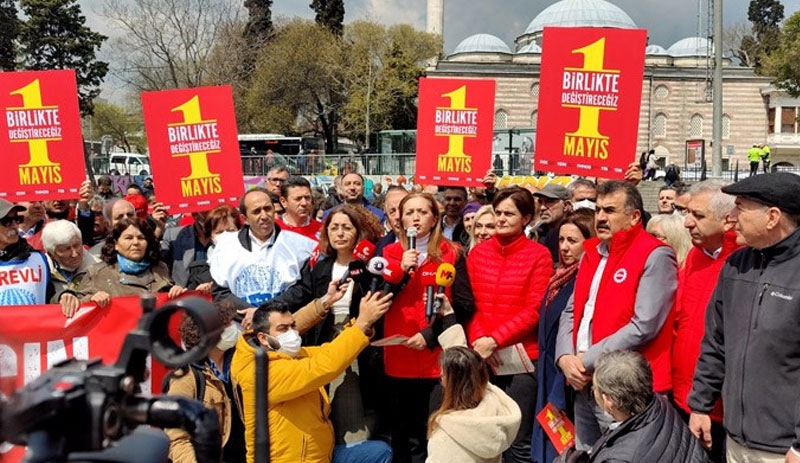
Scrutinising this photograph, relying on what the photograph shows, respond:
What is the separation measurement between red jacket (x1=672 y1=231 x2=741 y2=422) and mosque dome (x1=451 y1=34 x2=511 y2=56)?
73.5 metres

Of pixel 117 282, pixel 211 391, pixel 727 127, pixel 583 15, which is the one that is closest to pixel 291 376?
pixel 211 391

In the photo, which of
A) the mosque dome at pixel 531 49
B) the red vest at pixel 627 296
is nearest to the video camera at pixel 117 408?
the red vest at pixel 627 296

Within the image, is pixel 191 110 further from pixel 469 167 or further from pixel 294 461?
pixel 294 461

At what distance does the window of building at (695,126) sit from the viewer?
68938mm

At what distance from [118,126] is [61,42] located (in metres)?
31.2

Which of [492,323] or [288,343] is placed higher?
[288,343]

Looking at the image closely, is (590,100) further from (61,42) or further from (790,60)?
(61,42)

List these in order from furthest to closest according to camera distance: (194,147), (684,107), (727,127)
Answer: (727,127) < (684,107) < (194,147)

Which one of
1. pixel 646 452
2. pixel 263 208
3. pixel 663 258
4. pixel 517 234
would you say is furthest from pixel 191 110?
pixel 646 452

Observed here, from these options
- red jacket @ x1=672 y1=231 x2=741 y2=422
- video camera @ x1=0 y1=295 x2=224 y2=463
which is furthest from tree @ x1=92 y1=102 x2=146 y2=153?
video camera @ x1=0 y1=295 x2=224 y2=463

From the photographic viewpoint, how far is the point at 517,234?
16.9 ft

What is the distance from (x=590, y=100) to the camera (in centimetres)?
669

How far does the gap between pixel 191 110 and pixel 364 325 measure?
410 cm

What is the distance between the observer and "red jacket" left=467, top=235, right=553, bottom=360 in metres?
5.03
